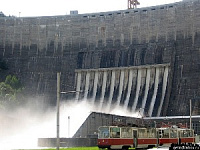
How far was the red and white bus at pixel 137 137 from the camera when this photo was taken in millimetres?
52562

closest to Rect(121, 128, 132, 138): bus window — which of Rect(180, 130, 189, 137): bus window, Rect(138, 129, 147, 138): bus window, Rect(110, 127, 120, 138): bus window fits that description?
Rect(110, 127, 120, 138): bus window

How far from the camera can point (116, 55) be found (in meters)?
117

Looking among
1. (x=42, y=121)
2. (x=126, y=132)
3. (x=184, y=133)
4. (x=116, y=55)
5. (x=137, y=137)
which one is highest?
(x=116, y=55)

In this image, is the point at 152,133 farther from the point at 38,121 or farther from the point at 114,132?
the point at 38,121

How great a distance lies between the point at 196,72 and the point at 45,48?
133ft

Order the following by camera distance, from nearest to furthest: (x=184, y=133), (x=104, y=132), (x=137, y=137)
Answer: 1. (x=104, y=132)
2. (x=137, y=137)
3. (x=184, y=133)

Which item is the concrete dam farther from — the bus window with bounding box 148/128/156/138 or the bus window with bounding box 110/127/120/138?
the bus window with bounding box 110/127/120/138

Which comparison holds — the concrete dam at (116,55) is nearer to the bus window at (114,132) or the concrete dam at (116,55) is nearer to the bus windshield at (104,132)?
the bus window at (114,132)

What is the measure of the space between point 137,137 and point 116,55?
61587 mm

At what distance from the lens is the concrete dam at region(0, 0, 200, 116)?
106812 mm

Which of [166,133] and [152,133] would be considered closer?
[152,133]

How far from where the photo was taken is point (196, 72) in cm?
10506

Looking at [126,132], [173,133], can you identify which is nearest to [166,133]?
[173,133]

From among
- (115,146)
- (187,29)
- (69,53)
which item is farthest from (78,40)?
(115,146)
